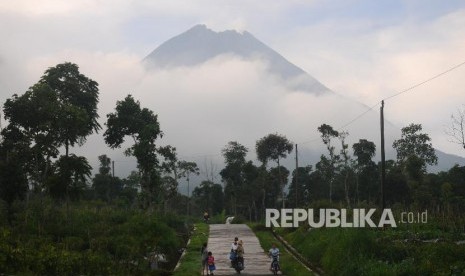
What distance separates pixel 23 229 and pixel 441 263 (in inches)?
564

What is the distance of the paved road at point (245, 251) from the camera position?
19688 millimetres

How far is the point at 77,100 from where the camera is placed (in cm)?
2903

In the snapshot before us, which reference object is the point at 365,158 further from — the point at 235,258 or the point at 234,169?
the point at 235,258

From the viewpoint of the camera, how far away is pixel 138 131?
3269 cm

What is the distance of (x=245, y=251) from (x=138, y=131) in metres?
10.9

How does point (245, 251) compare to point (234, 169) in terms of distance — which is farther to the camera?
point (234, 169)

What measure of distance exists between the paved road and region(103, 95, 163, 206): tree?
5.58 m

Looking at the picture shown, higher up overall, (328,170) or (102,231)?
(328,170)

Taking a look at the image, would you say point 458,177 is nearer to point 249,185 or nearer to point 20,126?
point 249,185

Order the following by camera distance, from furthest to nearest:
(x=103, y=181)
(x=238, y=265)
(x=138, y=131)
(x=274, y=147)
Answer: (x=103, y=181), (x=274, y=147), (x=138, y=131), (x=238, y=265)

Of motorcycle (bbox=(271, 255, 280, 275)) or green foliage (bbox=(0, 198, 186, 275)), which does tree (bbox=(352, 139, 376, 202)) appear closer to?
green foliage (bbox=(0, 198, 186, 275))

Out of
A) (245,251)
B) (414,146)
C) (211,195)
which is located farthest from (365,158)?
(245,251)

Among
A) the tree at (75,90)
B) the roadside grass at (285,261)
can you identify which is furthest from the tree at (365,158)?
the tree at (75,90)

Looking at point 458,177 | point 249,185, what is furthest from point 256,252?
point 249,185
